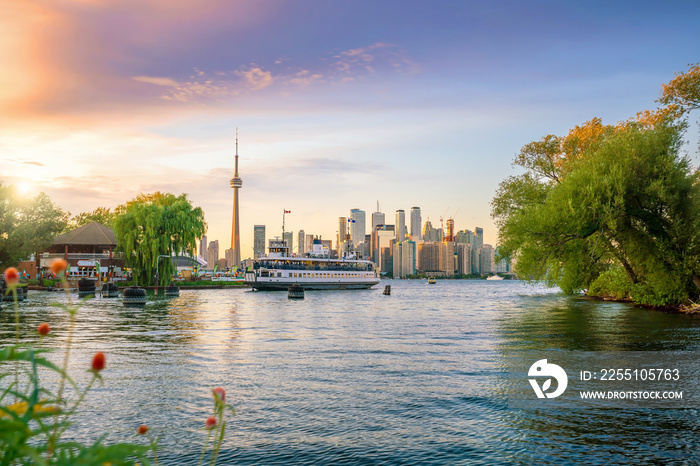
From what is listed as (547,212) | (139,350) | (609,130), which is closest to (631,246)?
(547,212)

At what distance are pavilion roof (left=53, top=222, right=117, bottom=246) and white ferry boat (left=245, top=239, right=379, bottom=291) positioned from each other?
2466cm

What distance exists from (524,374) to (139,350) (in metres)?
15.5

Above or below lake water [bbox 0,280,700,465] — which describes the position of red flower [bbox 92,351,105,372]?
above

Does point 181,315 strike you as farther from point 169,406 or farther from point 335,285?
point 335,285

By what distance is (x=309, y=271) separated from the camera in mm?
88562

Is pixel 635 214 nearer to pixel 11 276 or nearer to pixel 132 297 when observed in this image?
pixel 11 276

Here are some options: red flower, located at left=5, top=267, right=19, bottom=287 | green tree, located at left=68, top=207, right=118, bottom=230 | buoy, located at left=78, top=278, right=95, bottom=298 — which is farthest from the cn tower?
red flower, located at left=5, top=267, right=19, bottom=287

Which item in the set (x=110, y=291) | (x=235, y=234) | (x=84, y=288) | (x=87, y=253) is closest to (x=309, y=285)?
(x=110, y=291)

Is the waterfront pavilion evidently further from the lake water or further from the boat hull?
the lake water

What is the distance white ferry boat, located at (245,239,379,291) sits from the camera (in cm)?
8400

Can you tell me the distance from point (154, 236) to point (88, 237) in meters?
28.1

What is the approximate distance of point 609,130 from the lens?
144 ft

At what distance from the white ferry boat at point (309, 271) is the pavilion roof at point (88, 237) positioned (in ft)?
80.9

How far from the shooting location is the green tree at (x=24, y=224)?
66.2 metres
